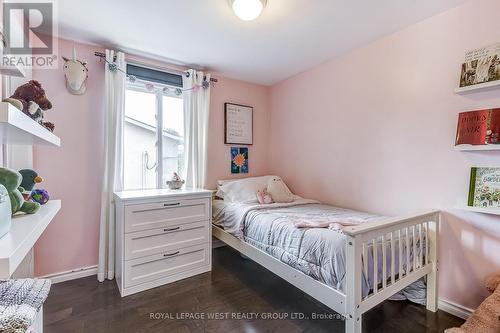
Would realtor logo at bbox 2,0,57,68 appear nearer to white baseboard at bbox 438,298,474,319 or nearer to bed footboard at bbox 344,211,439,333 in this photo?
bed footboard at bbox 344,211,439,333

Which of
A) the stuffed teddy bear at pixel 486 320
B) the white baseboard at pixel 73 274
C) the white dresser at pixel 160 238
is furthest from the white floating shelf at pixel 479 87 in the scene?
the white baseboard at pixel 73 274

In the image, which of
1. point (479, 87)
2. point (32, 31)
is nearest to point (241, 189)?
point (479, 87)

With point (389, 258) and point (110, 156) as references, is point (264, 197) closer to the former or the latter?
point (389, 258)

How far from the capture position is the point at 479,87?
61.6 inches

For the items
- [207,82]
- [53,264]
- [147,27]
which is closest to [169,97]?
[207,82]

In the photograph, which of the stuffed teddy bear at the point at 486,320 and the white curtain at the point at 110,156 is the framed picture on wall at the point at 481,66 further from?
the white curtain at the point at 110,156

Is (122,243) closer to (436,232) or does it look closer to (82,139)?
(82,139)

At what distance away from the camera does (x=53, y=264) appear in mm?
2154

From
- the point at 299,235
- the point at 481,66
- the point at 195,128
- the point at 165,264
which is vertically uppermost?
the point at 481,66

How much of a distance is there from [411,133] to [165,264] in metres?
2.39

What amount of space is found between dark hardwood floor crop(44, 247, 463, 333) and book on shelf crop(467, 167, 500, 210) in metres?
0.83

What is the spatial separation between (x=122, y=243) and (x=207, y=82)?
6.19 ft

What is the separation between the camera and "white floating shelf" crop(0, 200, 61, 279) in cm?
46

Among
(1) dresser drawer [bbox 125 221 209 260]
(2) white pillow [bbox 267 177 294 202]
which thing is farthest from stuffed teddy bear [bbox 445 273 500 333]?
(1) dresser drawer [bbox 125 221 209 260]
